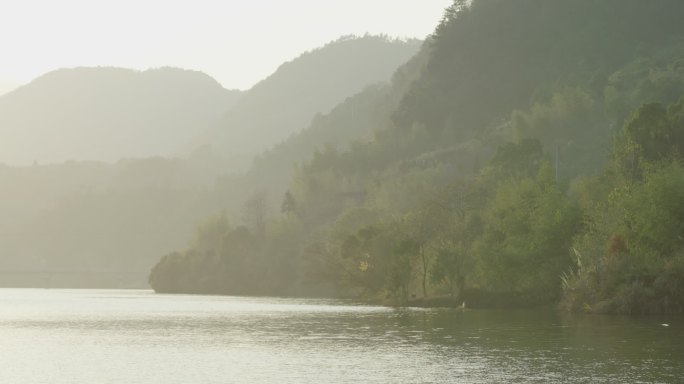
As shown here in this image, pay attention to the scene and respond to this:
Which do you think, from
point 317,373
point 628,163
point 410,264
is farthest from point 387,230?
point 317,373

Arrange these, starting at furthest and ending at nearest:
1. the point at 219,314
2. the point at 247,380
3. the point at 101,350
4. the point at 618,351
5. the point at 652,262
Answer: the point at 219,314, the point at 652,262, the point at 101,350, the point at 618,351, the point at 247,380

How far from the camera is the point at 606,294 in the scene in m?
127

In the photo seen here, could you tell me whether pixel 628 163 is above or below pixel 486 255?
above

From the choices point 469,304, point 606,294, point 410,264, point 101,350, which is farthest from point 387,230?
point 101,350

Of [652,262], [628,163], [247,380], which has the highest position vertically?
[628,163]

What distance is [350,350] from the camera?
80062 millimetres

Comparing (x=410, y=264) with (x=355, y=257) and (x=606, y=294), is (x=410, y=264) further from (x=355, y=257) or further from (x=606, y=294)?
(x=606, y=294)

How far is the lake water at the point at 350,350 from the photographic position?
62.8m

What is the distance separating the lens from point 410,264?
176 metres

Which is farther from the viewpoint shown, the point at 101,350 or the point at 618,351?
the point at 101,350

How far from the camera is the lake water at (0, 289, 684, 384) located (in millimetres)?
62844

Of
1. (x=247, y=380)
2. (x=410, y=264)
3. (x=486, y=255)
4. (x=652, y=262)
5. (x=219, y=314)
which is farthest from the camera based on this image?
(x=410, y=264)

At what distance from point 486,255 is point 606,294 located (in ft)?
92.7

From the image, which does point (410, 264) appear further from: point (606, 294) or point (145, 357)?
point (145, 357)
